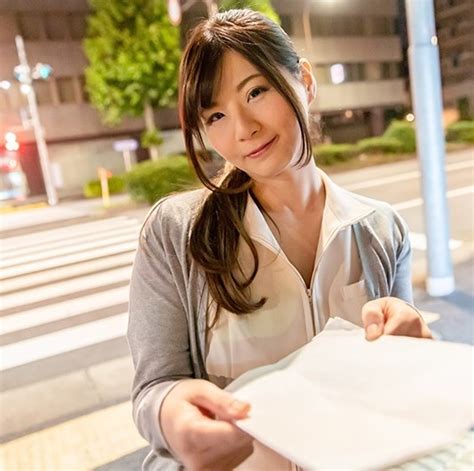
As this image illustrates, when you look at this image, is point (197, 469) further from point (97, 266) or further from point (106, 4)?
point (106, 4)

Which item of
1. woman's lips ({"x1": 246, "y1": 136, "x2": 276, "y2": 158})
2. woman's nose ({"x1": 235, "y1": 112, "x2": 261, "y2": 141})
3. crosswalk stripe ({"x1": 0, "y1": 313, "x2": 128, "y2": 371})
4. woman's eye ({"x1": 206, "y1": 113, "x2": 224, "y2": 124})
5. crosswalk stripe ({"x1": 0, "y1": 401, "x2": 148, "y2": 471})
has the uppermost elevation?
woman's eye ({"x1": 206, "y1": 113, "x2": 224, "y2": 124})

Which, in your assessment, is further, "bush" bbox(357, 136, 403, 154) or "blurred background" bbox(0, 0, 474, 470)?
"bush" bbox(357, 136, 403, 154)

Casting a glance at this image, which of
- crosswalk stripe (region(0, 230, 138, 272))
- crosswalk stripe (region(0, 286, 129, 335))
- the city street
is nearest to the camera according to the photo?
the city street

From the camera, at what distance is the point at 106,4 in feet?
53.7

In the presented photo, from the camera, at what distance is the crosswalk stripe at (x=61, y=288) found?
5.28 m

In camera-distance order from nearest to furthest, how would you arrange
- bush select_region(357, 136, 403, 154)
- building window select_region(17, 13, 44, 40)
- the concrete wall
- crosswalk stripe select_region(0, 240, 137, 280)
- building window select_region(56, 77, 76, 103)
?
crosswalk stripe select_region(0, 240, 137, 280) < bush select_region(357, 136, 403, 154) < building window select_region(17, 13, 44, 40) < building window select_region(56, 77, 76, 103) < the concrete wall

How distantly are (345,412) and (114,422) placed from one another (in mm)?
2325

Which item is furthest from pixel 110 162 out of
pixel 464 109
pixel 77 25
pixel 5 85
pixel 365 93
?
pixel 464 109

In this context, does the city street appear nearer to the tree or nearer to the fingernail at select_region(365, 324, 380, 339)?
the fingernail at select_region(365, 324, 380, 339)

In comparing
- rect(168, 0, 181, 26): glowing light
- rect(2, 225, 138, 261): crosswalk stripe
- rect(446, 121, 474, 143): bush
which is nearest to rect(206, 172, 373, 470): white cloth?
rect(2, 225, 138, 261): crosswalk stripe

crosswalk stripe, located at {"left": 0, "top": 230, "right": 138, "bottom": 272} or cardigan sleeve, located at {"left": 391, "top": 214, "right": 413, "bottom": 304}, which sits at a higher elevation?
cardigan sleeve, located at {"left": 391, "top": 214, "right": 413, "bottom": 304}

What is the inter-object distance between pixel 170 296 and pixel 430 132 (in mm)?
3295

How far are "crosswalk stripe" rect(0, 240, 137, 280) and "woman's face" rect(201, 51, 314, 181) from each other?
6212 mm

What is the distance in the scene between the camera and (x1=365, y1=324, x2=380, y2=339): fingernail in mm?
702
